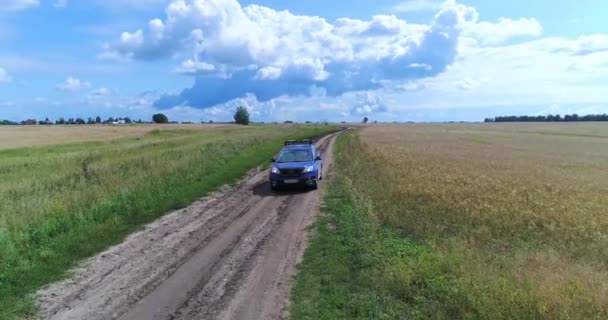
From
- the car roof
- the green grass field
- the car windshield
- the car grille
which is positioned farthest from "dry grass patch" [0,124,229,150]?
the car grille

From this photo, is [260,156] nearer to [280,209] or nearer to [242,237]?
[280,209]

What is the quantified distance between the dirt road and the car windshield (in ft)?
21.0

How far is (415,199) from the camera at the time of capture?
50.2 ft

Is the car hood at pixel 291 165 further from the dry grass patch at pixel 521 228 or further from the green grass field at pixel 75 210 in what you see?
the dry grass patch at pixel 521 228

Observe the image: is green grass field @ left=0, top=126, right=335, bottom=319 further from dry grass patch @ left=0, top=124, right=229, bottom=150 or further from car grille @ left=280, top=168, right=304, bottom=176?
dry grass patch @ left=0, top=124, right=229, bottom=150

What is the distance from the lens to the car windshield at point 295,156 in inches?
823

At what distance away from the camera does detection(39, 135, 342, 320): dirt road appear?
7070 millimetres

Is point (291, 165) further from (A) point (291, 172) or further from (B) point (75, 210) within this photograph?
(B) point (75, 210)

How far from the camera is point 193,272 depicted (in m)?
8.86

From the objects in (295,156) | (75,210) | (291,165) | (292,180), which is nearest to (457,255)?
(75,210)

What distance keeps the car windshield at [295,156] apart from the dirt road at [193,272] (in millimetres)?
6390

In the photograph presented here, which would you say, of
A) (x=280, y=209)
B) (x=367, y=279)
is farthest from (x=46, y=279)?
(x=280, y=209)

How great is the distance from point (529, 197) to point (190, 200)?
11.3 metres

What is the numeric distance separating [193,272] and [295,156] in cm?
1266
